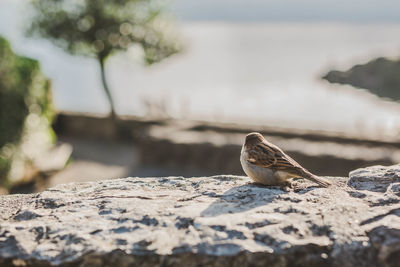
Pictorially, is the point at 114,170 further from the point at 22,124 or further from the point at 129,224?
the point at 129,224

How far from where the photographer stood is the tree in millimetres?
14078

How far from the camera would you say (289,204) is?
2273 mm

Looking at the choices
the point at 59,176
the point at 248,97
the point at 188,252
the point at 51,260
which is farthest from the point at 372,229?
the point at 248,97

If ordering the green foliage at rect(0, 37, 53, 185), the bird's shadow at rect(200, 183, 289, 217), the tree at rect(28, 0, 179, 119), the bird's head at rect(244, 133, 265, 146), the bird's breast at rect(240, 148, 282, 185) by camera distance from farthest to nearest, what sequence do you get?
the tree at rect(28, 0, 179, 119) < the green foliage at rect(0, 37, 53, 185) < the bird's head at rect(244, 133, 265, 146) < the bird's breast at rect(240, 148, 282, 185) < the bird's shadow at rect(200, 183, 289, 217)

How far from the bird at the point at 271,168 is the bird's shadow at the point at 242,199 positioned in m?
0.12

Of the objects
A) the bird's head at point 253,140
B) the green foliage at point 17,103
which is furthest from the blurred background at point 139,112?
the bird's head at point 253,140

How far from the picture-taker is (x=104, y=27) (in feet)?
47.0

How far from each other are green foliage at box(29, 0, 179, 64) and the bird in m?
12.2

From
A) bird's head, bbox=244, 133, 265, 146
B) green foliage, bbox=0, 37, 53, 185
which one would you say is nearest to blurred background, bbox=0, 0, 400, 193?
green foliage, bbox=0, 37, 53, 185

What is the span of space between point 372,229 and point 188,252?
81 centimetres

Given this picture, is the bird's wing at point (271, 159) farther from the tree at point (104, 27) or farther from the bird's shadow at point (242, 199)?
the tree at point (104, 27)

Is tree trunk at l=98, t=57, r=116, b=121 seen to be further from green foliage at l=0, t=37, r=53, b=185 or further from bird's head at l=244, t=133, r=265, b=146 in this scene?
bird's head at l=244, t=133, r=265, b=146

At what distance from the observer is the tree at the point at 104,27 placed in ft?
46.2

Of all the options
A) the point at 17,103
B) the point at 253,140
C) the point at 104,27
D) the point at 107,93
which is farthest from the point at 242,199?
the point at 107,93
